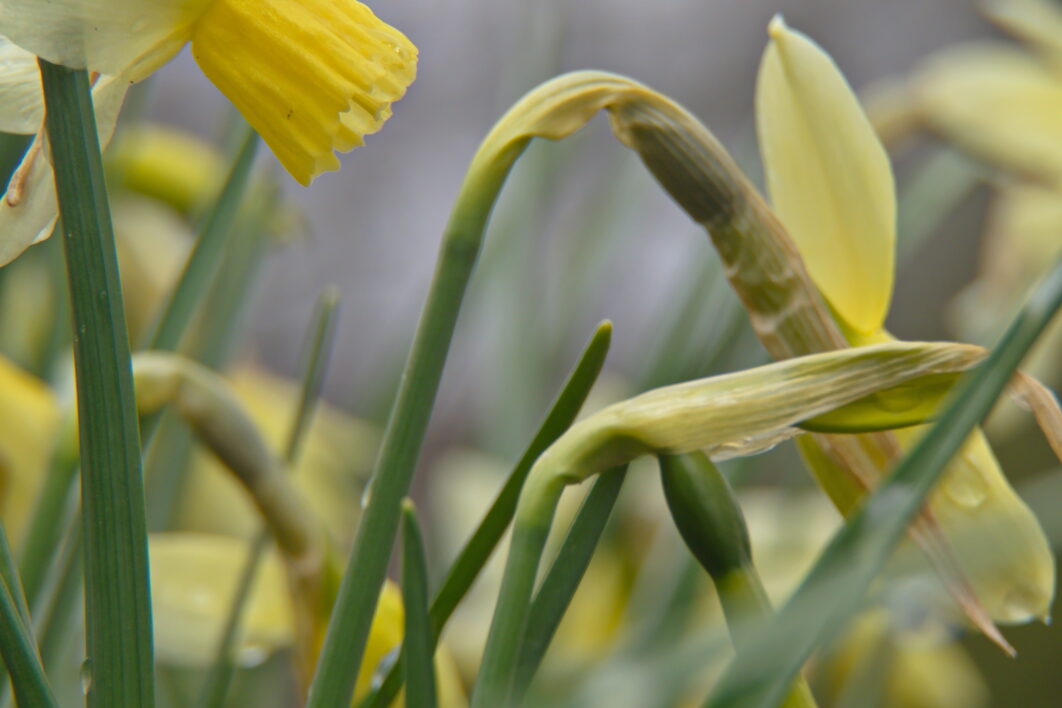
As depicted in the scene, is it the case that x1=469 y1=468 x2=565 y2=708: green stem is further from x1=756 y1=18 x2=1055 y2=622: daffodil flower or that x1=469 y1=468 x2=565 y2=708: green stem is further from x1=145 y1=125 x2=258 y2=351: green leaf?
x1=145 y1=125 x2=258 y2=351: green leaf

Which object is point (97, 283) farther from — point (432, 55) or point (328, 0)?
point (432, 55)

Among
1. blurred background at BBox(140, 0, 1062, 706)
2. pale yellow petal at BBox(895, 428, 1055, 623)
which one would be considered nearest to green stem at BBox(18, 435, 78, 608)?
pale yellow petal at BBox(895, 428, 1055, 623)

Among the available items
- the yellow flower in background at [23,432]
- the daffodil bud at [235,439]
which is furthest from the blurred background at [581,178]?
the daffodil bud at [235,439]

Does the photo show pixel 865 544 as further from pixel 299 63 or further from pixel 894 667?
pixel 894 667

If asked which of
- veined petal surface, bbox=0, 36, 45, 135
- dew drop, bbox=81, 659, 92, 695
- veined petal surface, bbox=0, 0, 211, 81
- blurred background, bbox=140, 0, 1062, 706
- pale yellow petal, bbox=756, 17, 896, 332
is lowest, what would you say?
blurred background, bbox=140, 0, 1062, 706

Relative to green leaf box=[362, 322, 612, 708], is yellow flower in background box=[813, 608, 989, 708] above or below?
below

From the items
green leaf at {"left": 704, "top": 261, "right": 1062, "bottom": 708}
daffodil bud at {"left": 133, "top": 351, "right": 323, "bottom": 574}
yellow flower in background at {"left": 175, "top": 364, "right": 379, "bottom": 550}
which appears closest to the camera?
green leaf at {"left": 704, "top": 261, "right": 1062, "bottom": 708}
